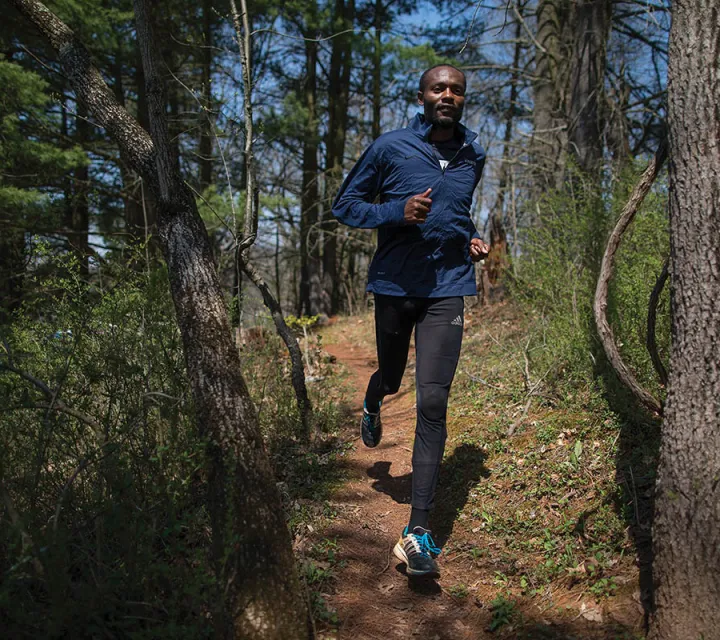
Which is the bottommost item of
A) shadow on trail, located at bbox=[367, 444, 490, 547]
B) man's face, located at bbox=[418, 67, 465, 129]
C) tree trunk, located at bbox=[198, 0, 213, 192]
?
shadow on trail, located at bbox=[367, 444, 490, 547]

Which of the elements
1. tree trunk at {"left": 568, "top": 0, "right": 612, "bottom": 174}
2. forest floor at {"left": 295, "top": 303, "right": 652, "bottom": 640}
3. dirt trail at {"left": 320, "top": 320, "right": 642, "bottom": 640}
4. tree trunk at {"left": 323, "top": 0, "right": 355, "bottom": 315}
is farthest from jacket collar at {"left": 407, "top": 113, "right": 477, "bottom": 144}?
tree trunk at {"left": 323, "top": 0, "right": 355, "bottom": 315}

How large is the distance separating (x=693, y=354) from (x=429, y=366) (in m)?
1.18

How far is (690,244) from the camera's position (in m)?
2.13

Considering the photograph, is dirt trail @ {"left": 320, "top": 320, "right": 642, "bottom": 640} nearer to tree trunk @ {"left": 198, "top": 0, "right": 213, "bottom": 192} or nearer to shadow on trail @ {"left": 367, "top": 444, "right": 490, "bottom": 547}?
shadow on trail @ {"left": 367, "top": 444, "right": 490, "bottom": 547}

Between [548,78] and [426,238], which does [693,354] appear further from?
[548,78]

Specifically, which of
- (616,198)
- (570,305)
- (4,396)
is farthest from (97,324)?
(616,198)

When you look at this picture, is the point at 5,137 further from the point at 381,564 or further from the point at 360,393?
the point at 381,564

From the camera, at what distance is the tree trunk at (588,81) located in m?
7.18

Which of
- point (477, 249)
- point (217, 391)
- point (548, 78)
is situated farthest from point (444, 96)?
point (548, 78)

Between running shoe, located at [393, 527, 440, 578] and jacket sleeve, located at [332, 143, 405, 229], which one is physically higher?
jacket sleeve, located at [332, 143, 405, 229]

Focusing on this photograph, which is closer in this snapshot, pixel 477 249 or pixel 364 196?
pixel 477 249

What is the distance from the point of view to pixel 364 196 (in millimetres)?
3189

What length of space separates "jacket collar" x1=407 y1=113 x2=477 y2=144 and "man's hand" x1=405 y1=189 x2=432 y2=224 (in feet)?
1.51

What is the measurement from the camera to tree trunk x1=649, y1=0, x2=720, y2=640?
6.72 ft
